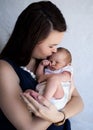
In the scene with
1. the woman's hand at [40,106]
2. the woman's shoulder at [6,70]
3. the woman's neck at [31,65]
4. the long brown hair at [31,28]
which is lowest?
the woman's hand at [40,106]

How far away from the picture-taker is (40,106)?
1.09 m

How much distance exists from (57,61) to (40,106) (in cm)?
32

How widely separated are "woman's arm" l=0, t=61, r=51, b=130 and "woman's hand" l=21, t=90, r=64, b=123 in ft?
0.15

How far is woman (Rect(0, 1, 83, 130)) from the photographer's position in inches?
44.3

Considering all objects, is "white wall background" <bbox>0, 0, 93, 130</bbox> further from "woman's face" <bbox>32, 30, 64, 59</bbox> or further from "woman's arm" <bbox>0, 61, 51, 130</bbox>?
"woman's arm" <bbox>0, 61, 51, 130</bbox>

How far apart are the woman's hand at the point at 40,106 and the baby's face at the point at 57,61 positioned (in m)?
0.24

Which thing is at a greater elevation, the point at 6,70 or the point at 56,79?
Answer: the point at 6,70

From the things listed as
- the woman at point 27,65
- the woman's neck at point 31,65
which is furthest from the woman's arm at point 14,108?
the woman's neck at point 31,65

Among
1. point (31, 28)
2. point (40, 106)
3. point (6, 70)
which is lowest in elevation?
point (40, 106)

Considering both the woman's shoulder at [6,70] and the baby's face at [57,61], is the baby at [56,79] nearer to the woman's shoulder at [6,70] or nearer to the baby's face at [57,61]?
the baby's face at [57,61]

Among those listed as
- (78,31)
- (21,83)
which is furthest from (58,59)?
(78,31)

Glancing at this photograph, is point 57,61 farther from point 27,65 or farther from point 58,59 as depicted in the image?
point 27,65

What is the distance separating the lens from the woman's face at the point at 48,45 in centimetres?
122

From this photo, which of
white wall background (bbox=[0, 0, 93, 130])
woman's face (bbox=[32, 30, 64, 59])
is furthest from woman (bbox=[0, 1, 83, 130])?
white wall background (bbox=[0, 0, 93, 130])
